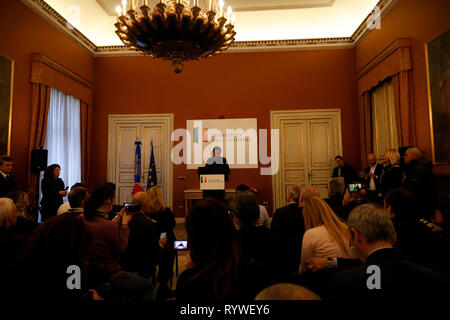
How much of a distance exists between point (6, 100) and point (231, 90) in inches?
190

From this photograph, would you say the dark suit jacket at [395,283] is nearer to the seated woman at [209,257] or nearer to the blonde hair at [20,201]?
the seated woman at [209,257]

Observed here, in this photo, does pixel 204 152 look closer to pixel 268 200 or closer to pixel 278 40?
pixel 268 200

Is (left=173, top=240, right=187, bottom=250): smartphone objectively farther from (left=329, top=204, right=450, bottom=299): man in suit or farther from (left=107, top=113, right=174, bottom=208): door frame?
(left=107, top=113, right=174, bottom=208): door frame

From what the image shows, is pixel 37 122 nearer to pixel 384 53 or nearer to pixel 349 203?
pixel 349 203

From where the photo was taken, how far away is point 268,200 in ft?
24.0

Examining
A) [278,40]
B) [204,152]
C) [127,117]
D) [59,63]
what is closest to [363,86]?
[278,40]

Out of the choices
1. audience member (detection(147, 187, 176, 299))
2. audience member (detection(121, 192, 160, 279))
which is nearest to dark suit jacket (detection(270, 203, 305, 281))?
audience member (detection(121, 192, 160, 279))

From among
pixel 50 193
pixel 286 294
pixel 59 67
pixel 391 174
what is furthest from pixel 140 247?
pixel 59 67

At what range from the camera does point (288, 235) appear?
2.72 metres

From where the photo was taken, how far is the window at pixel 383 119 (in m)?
5.90

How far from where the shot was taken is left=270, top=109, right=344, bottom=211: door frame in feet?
24.0

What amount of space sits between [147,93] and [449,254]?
7227 millimetres

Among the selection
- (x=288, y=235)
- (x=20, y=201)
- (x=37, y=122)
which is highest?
(x=37, y=122)

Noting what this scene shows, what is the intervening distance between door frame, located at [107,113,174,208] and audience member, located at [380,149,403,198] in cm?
487
